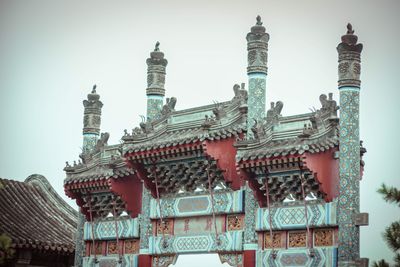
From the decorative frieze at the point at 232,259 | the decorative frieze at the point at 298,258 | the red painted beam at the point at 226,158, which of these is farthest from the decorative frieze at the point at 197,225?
the decorative frieze at the point at 298,258

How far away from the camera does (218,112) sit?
25.6m

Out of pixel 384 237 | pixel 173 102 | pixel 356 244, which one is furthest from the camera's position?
pixel 173 102

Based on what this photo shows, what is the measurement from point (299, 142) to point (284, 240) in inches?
90.9

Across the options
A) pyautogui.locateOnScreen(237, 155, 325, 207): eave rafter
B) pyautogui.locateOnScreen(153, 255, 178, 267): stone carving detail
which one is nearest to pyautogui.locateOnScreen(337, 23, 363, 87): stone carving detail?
pyautogui.locateOnScreen(237, 155, 325, 207): eave rafter

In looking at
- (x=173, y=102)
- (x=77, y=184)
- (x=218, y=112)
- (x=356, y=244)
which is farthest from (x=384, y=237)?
(x=77, y=184)

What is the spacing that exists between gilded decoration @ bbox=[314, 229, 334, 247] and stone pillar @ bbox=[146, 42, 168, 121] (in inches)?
255

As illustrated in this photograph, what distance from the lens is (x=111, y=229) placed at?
2859cm

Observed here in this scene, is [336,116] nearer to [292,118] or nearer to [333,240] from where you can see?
[292,118]

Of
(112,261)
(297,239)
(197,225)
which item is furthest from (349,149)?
(112,261)

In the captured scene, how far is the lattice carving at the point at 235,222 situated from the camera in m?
25.2

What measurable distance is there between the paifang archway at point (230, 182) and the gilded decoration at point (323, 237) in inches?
0.9

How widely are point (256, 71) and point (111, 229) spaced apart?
6.49 meters

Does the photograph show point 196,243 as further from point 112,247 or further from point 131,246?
point 112,247

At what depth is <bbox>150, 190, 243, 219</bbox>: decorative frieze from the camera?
2528 centimetres
